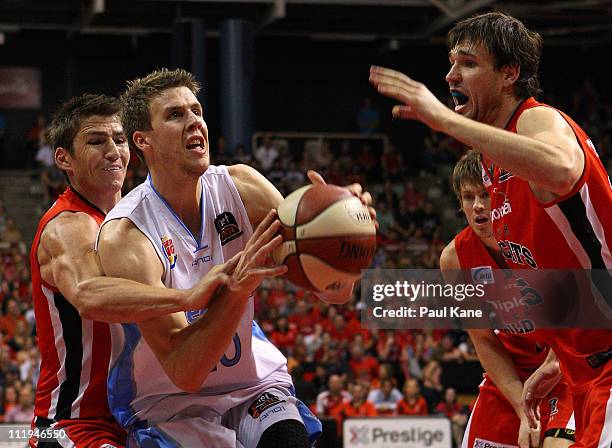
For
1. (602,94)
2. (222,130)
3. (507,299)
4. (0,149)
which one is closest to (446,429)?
(507,299)

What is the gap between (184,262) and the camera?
402cm

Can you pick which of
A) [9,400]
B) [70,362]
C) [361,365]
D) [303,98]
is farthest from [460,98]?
[303,98]

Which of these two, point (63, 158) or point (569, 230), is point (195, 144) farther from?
point (569, 230)

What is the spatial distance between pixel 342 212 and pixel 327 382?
8213mm

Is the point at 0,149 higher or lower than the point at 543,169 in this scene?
higher

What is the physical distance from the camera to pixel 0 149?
67.1 ft

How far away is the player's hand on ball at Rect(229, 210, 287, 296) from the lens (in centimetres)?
340

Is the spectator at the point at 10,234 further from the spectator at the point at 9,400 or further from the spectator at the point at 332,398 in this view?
the spectator at the point at 332,398

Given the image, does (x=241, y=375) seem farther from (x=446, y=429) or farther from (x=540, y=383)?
(x=446, y=429)

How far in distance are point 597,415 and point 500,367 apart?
127 cm

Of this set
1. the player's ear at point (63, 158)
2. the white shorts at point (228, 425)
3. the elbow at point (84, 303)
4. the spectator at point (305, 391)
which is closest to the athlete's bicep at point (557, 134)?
the white shorts at point (228, 425)

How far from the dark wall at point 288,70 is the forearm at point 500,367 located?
54.8ft

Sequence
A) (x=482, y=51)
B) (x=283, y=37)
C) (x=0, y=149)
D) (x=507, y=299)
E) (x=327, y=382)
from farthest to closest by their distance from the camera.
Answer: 1. (x=283, y=37)
2. (x=0, y=149)
3. (x=327, y=382)
4. (x=507, y=299)
5. (x=482, y=51)

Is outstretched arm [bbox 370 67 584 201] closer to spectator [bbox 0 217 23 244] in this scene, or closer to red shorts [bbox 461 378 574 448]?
red shorts [bbox 461 378 574 448]
